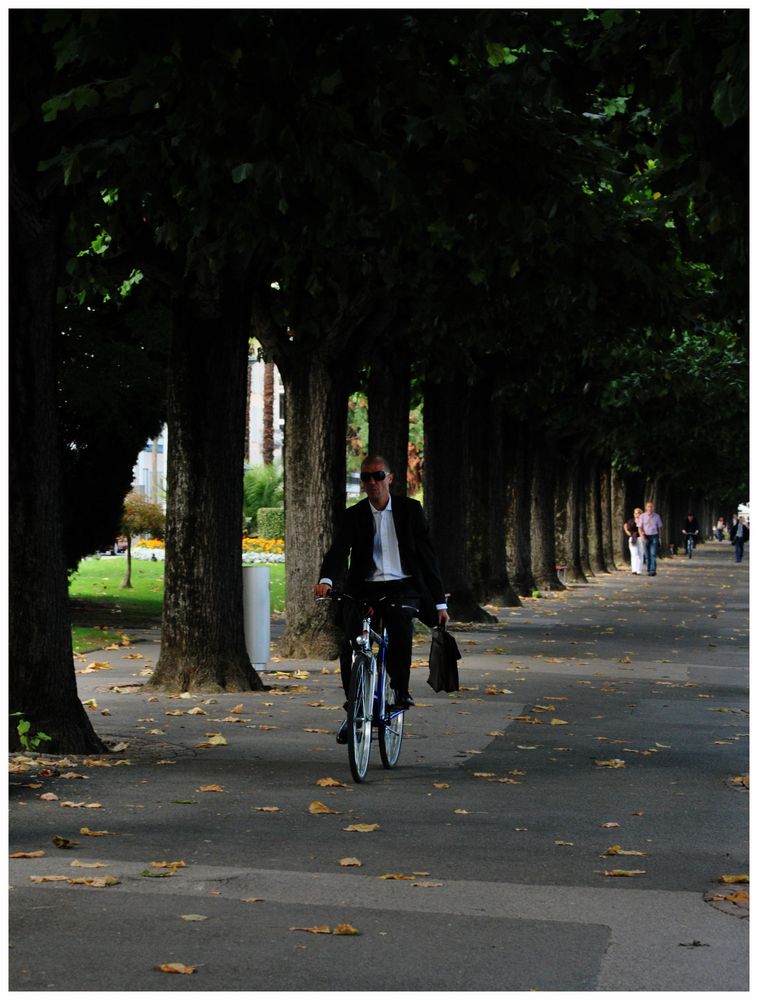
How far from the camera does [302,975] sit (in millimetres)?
5879

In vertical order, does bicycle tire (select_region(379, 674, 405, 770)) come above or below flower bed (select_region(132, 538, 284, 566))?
below

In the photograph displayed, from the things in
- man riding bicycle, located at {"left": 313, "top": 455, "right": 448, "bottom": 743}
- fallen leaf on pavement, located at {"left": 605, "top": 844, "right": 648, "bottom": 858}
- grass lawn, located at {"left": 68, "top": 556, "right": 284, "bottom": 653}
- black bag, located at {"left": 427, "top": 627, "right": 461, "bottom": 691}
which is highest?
man riding bicycle, located at {"left": 313, "top": 455, "right": 448, "bottom": 743}

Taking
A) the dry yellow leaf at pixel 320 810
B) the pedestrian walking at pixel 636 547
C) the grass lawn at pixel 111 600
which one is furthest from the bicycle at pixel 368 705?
the pedestrian walking at pixel 636 547

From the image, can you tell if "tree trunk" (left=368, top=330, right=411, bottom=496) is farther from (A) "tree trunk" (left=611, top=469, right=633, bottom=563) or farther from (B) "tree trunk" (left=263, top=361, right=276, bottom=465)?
(B) "tree trunk" (left=263, top=361, right=276, bottom=465)

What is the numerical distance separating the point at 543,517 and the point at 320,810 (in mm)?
34042

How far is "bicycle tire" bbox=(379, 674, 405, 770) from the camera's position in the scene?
11.0 meters

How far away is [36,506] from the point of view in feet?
38.1

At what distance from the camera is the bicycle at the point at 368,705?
34.2 ft

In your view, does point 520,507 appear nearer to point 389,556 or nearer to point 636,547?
point 636,547

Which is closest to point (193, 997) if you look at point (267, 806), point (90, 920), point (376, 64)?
point (90, 920)

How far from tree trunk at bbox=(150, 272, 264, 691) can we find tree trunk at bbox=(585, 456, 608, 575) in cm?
4063

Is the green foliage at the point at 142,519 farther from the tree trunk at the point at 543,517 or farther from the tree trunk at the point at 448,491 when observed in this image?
the tree trunk at the point at 543,517

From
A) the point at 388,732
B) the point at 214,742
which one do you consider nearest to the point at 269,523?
the point at 214,742

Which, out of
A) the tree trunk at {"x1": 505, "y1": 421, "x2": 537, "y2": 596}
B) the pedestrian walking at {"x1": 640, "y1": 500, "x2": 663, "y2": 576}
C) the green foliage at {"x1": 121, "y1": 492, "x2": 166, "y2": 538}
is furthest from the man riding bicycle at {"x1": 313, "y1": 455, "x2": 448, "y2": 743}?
the pedestrian walking at {"x1": 640, "y1": 500, "x2": 663, "y2": 576}
